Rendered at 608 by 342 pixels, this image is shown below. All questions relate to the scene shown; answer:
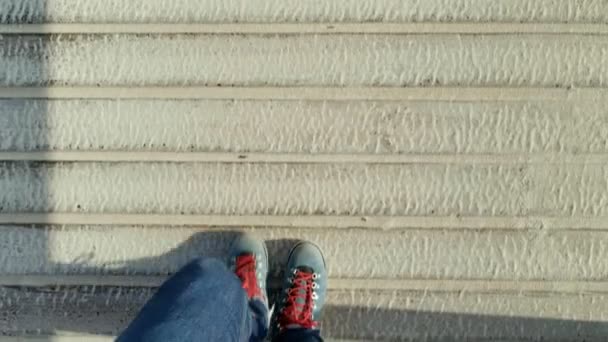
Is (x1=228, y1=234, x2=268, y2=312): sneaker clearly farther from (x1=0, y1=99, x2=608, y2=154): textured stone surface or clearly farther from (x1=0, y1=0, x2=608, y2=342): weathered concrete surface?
(x1=0, y1=99, x2=608, y2=154): textured stone surface

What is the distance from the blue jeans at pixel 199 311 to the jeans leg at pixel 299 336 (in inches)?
2.6

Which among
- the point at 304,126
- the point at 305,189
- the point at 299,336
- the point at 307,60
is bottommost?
the point at 299,336

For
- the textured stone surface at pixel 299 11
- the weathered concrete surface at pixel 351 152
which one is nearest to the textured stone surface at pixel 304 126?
the weathered concrete surface at pixel 351 152

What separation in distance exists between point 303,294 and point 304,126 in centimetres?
32

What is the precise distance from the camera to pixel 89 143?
45.9 inches

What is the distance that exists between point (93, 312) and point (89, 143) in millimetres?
331

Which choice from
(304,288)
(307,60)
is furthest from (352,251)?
(307,60)

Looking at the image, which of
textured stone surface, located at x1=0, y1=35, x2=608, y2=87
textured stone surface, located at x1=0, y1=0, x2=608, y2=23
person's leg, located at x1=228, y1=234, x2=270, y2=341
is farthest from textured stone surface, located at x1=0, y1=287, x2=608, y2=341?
textured stone surface, located at x1=0, y1=0, x2=608, y2=23

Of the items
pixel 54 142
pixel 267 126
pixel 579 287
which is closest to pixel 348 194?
pixel 267 126

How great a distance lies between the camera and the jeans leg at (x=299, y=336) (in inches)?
44.3

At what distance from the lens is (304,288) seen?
1.14 m

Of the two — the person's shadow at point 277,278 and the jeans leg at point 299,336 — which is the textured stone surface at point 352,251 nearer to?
the person's shadow at point 277,278

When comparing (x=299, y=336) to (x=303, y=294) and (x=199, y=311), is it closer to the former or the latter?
(x=303, y=294)

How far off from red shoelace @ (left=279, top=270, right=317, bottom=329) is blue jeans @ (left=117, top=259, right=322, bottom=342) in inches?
3.0
